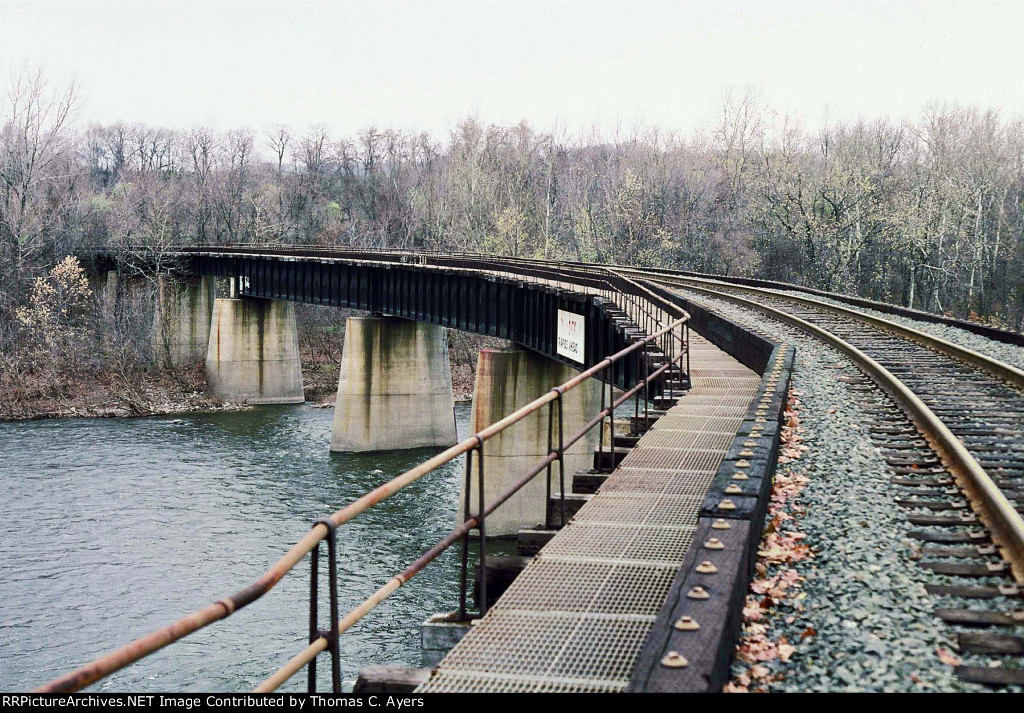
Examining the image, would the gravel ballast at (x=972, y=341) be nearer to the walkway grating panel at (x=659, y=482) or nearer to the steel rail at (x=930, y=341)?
the steel rail at (x=930, y=341)

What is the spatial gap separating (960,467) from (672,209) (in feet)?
197

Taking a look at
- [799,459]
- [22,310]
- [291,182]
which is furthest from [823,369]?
[291,182]

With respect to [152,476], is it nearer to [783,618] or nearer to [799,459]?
[799,459]

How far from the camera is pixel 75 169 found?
262ft

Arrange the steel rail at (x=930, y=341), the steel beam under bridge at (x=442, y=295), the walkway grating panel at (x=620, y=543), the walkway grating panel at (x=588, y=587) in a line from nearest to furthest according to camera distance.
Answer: the walkway grating panel at (x=588, y=587) < the walkway grating panel at (x=620, y=543) < the steel rail at (x=930, y=341) < the steel beam under bridge at (x=442, y=295)

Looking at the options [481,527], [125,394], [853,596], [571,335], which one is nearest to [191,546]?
[571,335]

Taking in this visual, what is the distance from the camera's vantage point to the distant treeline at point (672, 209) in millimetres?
56562

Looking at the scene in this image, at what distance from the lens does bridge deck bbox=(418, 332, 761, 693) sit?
4.85 metres

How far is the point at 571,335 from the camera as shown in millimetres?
24609

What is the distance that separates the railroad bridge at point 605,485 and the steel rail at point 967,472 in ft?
0.10

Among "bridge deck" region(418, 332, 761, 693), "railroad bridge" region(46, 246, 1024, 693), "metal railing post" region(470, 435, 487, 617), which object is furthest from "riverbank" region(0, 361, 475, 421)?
"metal railing post" region(470, 435, 487, 617)

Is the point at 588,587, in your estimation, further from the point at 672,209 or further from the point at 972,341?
the point at 672,209

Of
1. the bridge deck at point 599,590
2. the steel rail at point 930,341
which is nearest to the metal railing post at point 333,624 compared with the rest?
the bridge deck at point 599,590

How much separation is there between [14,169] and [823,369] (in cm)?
5547
